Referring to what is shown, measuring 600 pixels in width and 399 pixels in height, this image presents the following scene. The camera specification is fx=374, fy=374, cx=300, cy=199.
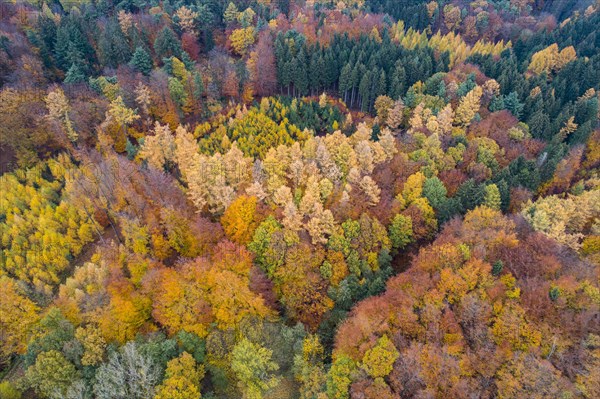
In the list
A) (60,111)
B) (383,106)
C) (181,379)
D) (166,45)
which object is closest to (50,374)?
(181,379)

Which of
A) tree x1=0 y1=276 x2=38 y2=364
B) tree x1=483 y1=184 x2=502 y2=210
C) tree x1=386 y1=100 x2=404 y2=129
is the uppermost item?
tree x1=386 y1=100 x2=404 y2=129

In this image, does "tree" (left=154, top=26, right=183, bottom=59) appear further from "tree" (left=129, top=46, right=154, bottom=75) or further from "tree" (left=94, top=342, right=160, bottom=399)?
"tree" (left=94, top=342, right=160, bottom=399)

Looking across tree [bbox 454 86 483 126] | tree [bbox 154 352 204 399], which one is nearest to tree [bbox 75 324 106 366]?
tree [bbox 154 352 204 399]

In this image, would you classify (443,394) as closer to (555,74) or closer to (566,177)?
(566,177)

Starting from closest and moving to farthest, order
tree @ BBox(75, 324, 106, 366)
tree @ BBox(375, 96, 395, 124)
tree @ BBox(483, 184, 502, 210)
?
tree @ BBox(75, 324, 106, 366), tree @ BBox(483, 184, 502, 210), tree @ BBox(375, 96, 395, 124)

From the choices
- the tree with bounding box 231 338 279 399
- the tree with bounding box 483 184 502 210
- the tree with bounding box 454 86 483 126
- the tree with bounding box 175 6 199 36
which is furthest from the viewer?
the tree with bounding box 175 6 199 36

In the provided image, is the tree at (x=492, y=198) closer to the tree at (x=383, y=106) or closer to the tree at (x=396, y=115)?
the tree at (x=396, y=115)

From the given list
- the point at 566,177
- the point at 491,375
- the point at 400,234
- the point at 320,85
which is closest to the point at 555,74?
the point at 566,177

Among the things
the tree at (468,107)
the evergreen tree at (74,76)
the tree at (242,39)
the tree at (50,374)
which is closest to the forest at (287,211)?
the tree at (50,374)
